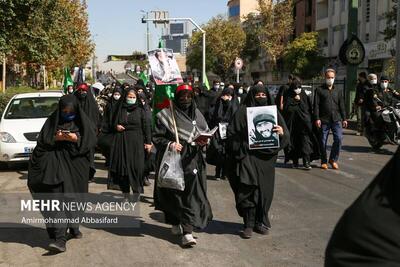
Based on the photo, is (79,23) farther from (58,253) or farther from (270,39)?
(58,253)

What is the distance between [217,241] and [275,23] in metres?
48.9

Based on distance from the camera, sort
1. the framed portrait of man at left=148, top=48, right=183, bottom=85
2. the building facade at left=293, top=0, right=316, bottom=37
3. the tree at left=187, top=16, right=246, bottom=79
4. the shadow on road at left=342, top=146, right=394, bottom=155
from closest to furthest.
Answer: the framed portrait of man at left=148, top=48, right=183, bottom=85
the shadow on road at left=342, top=146, right=394, bottom=155
the building facade at left=293, top=0, right=316, bottom=37
the tree at left=187, top=16, right=246, bottom=79

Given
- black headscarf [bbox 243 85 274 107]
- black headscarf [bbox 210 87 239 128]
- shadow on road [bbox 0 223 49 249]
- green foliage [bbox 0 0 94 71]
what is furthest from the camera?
green foliage [bbox 0 0 94 71]

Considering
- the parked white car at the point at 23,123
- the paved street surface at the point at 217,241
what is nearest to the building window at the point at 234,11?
the parked white car at the point at 23,123

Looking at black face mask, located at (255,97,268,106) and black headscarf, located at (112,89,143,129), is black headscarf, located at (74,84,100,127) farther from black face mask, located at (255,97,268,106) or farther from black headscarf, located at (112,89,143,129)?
black face mask, located at (255,97,268,106)

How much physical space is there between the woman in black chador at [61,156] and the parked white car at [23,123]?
5.24 meters

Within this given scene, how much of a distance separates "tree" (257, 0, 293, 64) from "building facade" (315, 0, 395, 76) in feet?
10.4

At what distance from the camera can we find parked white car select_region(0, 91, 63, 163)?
10.8 meters

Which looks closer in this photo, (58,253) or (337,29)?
(58,253)

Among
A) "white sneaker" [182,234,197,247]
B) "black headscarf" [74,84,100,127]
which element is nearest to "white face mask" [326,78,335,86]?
"black headscarf" [74,84,100,127]

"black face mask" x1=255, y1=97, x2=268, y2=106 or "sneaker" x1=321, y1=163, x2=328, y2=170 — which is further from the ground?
"black face mask" x1=255, y1=97, x2=268, y2=106

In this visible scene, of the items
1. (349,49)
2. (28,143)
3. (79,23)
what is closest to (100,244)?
(28,143)

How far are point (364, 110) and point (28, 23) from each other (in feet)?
34.0

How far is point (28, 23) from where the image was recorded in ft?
57.1
